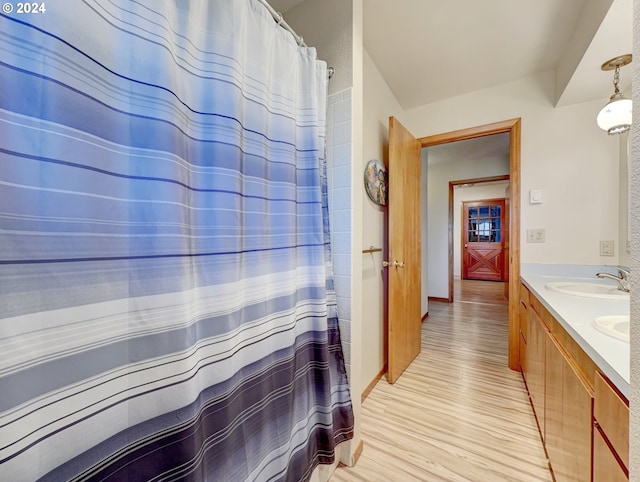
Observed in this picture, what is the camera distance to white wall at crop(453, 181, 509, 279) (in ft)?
20.8

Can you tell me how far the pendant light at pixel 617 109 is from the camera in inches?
59.1

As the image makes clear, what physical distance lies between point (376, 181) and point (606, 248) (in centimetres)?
179

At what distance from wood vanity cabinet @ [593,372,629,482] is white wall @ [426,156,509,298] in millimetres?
3874

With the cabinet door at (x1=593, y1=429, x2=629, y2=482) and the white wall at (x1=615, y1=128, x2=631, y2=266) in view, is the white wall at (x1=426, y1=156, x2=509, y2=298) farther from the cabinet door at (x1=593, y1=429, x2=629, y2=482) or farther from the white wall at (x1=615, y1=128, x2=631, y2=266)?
the cabinet door at (x1=593, y1=429, x2=629, y2=482)

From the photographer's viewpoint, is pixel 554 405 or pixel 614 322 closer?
pixel 614 322

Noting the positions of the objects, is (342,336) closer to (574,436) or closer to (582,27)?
(574,436)

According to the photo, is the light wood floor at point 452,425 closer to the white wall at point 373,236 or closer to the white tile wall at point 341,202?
the white wall at point 373,236

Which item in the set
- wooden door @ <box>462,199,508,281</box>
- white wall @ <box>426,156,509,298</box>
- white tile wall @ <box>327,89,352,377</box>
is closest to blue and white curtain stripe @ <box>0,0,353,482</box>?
Answer: white tile wall @ <box>327,89,352,377</box>

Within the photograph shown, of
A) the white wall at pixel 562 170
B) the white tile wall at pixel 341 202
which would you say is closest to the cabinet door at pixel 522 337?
the white wall at pixel 562 170

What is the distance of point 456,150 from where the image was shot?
4027mm

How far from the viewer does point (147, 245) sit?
60 centimetres

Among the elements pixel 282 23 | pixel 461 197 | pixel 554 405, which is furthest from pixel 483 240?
pixel 282 23

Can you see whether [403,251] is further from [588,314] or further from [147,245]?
[147,245]

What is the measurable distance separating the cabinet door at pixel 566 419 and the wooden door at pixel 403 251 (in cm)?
93
